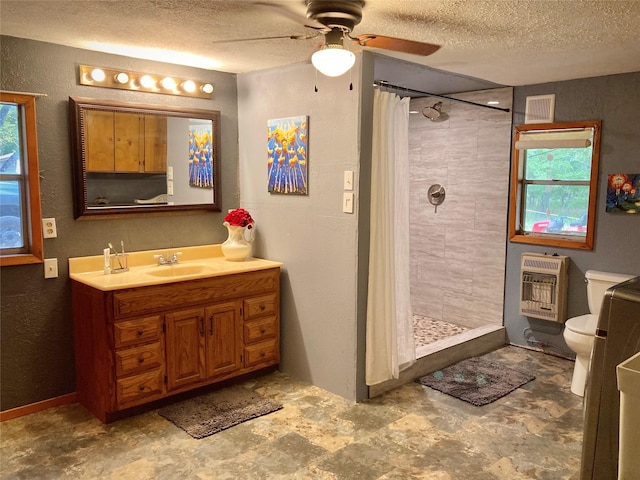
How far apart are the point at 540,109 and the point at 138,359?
11.7ft

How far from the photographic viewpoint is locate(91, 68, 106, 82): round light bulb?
3350 mm

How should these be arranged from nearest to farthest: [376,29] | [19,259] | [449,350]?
[376,29] < [19,259] < [449,350]

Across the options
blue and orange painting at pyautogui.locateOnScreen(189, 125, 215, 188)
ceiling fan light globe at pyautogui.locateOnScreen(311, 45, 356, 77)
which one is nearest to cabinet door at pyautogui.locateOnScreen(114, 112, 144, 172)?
blue and orange painting at pyautogui.locateOnScreen(189, 125, 215, 188)

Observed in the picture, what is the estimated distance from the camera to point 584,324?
12.3ft

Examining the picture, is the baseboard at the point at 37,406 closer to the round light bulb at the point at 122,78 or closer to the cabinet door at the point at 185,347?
the cabinet door at the point at 185,347

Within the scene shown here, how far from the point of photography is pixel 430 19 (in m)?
2.54

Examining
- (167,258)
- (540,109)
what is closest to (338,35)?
(167,258)

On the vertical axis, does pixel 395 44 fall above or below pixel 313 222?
above

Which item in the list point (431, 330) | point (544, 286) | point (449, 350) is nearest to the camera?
Result: point (449, 350)

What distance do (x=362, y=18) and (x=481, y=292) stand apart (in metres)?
3.06

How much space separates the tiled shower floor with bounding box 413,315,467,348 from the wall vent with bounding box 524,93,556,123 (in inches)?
75.6

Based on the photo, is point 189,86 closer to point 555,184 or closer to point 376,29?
point 376,29

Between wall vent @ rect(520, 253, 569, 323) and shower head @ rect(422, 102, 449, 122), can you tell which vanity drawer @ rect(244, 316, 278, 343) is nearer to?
wall vent @ rect(520, 253, 569, 323)

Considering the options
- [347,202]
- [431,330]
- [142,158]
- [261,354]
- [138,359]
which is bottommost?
[431,330]
